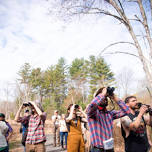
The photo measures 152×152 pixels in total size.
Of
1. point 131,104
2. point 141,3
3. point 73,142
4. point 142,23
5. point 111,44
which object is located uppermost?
point 141,3

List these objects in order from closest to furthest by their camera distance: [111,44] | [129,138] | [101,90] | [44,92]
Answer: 1. [101,90]
2. [129,138]
3. [111,44]
4. [44,92]

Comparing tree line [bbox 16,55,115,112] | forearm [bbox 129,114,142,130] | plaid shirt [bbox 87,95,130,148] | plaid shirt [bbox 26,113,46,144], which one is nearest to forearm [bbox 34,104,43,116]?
plaid shirt [bbox 26,113,46,144]

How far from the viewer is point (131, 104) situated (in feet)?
10.5

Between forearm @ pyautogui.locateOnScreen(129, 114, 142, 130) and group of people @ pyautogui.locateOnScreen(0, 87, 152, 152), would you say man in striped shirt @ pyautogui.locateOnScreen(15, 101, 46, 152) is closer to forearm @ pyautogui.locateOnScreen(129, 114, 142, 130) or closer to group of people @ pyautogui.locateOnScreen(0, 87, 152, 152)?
group of people @ pyautogui.locateOnScreen(0, 87, 152, 152)

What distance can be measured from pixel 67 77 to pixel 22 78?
13.3m

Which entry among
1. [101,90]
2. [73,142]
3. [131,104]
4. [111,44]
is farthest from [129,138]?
[111,44]

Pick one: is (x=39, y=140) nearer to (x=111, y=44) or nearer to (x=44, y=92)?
(x=111, y=44)

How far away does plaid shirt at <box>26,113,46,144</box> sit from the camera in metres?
3.61

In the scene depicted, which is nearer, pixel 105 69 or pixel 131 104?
pixel 131 104

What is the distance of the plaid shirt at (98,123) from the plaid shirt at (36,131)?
159cm

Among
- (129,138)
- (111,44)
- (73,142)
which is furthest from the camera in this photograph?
(111,44)

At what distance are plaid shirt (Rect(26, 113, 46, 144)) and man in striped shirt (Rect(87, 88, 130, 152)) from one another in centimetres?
161

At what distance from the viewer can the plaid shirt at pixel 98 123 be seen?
2391mm

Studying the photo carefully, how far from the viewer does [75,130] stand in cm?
434
